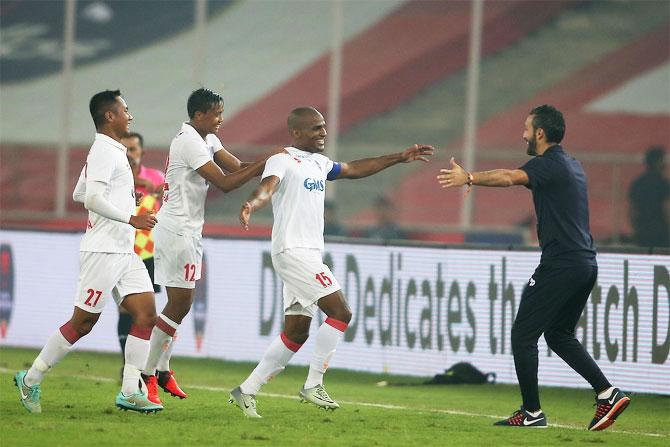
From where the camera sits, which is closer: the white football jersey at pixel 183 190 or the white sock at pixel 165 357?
the white football jersey at pixel 183 190

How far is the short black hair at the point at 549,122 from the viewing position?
345 inches

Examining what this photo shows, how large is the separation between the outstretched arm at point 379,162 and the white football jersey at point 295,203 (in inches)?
18.1

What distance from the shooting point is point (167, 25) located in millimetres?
25312

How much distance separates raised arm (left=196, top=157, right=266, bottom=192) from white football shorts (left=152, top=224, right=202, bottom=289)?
538 millimetres

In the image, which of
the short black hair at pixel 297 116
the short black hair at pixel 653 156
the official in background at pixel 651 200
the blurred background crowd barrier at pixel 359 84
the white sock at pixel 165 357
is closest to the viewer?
the short black hair at pixel 297 116

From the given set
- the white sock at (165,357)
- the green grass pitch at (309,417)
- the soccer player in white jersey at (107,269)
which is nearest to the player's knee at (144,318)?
the soccer player in white jersey at (107,269)

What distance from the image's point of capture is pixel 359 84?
933 inches

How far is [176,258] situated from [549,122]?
2.70m

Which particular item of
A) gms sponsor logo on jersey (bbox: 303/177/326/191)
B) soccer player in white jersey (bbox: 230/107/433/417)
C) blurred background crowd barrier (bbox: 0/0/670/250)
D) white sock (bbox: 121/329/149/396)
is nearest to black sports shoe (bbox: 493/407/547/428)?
soccer player in white jersey (bbox: 230/107/433/417)

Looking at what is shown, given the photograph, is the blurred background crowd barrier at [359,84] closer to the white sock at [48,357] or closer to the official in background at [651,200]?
the official in background at [651,200]

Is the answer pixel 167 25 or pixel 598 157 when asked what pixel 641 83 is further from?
pixel 167 25

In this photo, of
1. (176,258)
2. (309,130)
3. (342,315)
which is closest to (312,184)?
(309,130)

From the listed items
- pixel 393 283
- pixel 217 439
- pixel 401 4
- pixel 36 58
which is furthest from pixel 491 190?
pixel 217 439

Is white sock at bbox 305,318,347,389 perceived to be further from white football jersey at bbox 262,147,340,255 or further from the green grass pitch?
white football jersey at bbox 262,147,340,255
